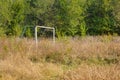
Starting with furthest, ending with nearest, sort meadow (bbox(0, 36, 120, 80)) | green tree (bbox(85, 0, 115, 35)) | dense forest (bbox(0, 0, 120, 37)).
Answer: green tree (bbox(85, 0, 115, 35))
dense forest (bbox(0, 0, 120, 37))
meadow (bbox(0, 36, 120, 80))

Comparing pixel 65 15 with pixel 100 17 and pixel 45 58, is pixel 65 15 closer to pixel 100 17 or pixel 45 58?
pixel 100 17

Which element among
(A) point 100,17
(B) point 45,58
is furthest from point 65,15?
(B) point 45,58

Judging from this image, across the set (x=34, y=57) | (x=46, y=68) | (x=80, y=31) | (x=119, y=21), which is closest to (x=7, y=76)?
(x=46, y=68)

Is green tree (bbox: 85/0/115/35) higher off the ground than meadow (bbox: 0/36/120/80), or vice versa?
meadow (bbox: 0/36/120/80)

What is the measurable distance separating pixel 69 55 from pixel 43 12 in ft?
82.1

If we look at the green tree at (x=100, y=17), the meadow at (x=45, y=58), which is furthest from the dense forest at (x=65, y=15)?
the meadow at (x=45, y=58)

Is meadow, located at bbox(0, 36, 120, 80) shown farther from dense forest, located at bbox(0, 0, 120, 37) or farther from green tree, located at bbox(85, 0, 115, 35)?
green tree, located at bbox(85, 0, 115, 35)

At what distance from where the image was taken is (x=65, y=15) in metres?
36.1

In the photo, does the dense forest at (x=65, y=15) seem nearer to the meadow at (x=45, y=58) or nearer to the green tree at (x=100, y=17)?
the green tree at (x=100, y=17)

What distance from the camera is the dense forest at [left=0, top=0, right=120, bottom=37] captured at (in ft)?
113

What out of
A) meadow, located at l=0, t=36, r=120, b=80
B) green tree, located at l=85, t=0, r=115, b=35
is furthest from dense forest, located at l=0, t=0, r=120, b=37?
meadow, located at l=0, t=36, r=120, b=80

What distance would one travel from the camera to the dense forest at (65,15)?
113 feet

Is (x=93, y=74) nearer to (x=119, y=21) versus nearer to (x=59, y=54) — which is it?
(x=59, y=54)

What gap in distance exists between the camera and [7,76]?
8.02 meters
